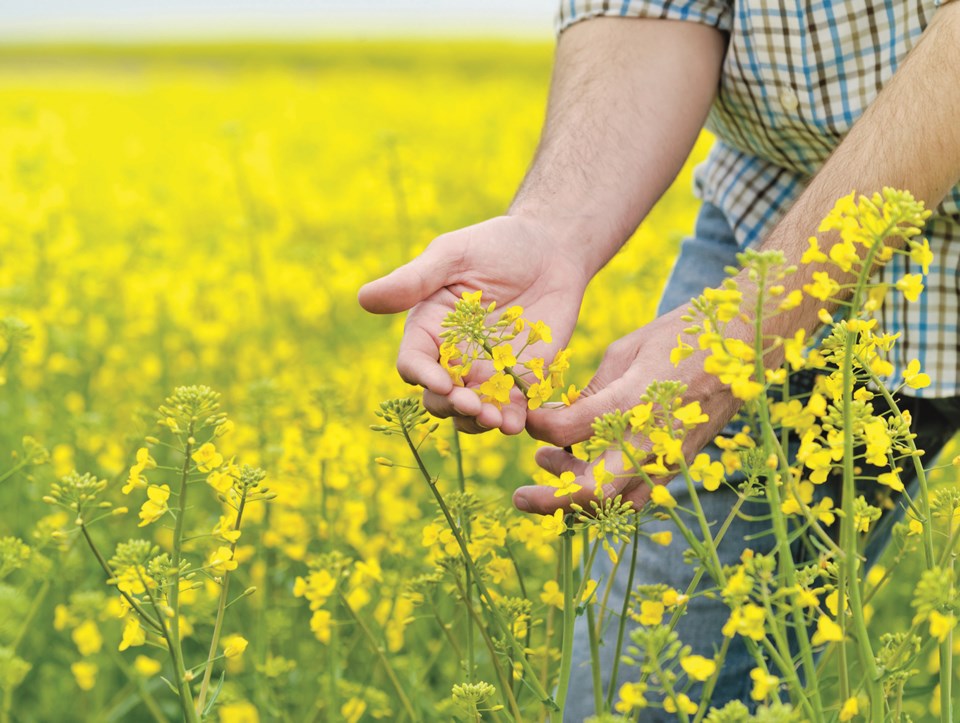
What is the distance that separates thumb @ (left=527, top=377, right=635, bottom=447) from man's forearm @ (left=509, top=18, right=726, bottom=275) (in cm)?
40

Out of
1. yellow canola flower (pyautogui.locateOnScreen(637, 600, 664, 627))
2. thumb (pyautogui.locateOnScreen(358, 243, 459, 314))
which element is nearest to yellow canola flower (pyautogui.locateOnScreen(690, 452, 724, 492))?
yellow canola flower (pyautogui.locateOnScreen(637, 600, 664, 627))

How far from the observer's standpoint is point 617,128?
184 centimetres

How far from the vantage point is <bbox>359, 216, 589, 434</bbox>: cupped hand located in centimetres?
139

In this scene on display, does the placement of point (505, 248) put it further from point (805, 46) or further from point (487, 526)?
point (805, 46)

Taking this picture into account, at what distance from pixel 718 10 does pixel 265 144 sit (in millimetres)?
3451

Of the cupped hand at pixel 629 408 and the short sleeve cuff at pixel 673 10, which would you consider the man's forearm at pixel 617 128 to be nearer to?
the short sleeve cuff at pixel 673 10

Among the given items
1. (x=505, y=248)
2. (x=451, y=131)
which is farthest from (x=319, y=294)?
(x=451, y=131)

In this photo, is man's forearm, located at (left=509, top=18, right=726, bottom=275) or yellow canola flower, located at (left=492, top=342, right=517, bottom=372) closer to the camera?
yellow canola flower, located at (left=492, top=342, right=517, bottom=372)

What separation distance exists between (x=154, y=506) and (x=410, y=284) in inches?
17.9

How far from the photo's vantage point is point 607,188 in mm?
1784

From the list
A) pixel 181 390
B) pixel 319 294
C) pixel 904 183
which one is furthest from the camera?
pixel 319 294

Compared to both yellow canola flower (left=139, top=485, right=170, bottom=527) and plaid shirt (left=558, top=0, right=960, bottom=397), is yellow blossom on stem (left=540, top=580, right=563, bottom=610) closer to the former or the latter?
yellow canola flower (left=139, top=485, right=170, bottom=527)

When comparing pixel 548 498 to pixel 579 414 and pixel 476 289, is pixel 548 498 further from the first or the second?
pixel 476 289

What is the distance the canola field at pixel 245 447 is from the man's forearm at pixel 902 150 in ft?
1.62
